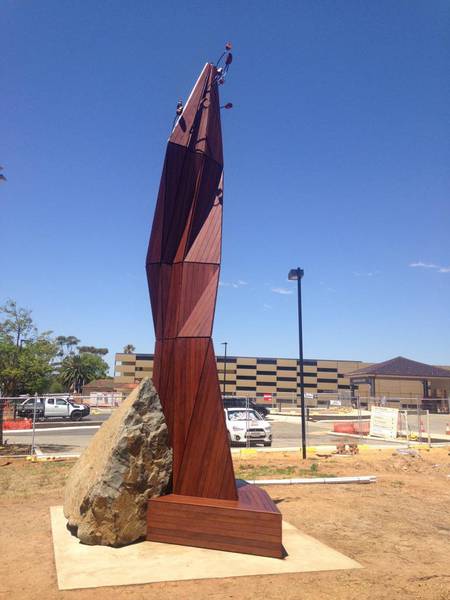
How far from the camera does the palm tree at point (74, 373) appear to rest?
72.8m

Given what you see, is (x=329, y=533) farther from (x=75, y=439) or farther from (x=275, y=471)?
(x=75, y=439)

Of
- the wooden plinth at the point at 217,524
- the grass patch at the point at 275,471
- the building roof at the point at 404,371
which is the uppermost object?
the building roof at the point at 404,371

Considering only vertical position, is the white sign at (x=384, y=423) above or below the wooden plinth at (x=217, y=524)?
below

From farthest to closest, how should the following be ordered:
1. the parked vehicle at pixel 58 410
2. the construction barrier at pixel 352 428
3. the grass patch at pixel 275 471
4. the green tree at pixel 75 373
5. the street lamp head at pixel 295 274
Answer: the green tree at pixel 75 373 < the parked vehicle at pixel 58 410 < the construction barrier at pixel 352 428 < the street lamp head at pixel 295 274 < the grass patch at pixel 275 471

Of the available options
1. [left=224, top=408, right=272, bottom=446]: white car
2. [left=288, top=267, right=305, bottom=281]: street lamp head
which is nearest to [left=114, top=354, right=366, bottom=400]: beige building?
[left=224, top=408, right=272, bottom=446]: white car

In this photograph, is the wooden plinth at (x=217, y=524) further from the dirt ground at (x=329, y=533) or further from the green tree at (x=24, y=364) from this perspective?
the green tree at (x=24, y=364)

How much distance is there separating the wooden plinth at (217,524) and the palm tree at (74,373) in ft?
229

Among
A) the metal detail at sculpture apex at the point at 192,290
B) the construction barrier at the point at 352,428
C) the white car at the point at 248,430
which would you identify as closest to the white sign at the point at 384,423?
the construction barrier at the point at 352,428

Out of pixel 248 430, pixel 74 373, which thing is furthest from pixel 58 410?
pixel 74 373

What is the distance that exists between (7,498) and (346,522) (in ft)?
21.1

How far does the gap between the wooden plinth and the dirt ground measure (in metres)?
0.62

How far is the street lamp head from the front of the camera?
50.1ft

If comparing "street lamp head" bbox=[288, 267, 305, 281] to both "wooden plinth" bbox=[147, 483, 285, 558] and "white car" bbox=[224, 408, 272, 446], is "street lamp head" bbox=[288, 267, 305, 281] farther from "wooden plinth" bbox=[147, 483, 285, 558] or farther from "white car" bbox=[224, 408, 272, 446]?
"wooden plinth" bbox=[147, 483, 285, 558]

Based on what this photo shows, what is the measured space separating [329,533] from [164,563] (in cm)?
281
